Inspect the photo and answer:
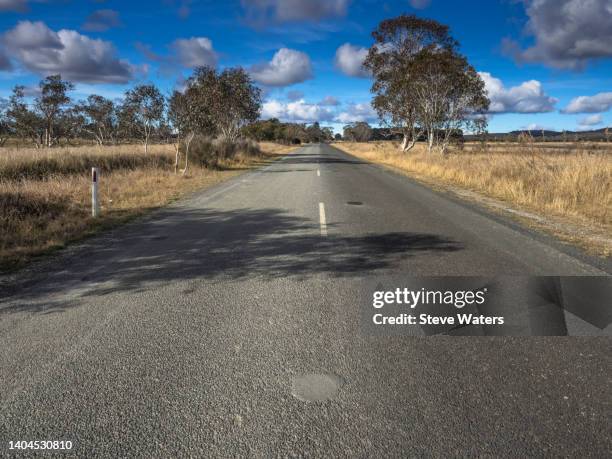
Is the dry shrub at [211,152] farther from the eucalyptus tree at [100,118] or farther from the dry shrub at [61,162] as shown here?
the eucalyptus tree at [100,118]

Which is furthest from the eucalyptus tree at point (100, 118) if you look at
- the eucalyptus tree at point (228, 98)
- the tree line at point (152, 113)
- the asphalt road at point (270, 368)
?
the asphalt road at point (270, 368)

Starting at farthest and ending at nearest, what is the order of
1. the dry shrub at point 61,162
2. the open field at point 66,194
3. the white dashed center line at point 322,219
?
the dry shrub at point 61,162
the white dashed center line at point 322,219
the open field at point 66,194

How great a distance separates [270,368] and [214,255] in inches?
125

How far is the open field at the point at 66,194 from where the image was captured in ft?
22.6

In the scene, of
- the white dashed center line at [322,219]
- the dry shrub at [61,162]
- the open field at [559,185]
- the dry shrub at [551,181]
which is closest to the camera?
the white dashed center line at [322,219]

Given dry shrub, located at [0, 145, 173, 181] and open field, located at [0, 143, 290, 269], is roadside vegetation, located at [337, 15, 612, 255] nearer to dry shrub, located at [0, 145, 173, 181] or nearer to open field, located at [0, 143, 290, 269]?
open field, located at [0, 143, 290, 269]

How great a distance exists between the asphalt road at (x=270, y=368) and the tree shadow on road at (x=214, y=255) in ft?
0.14

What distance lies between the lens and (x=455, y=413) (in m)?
2.53

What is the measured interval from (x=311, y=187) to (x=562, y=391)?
39.8 feet

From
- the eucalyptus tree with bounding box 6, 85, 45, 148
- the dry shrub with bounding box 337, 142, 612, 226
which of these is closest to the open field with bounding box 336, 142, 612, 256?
the dry shrub with bounding box 337, 142, 612, 226

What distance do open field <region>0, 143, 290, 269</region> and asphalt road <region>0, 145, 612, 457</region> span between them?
1.68 metres

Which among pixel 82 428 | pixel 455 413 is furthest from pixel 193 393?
pixel 455 413

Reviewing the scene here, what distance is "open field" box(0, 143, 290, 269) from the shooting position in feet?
22.6

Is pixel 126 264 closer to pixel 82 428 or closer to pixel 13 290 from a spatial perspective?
pixel 13 290
